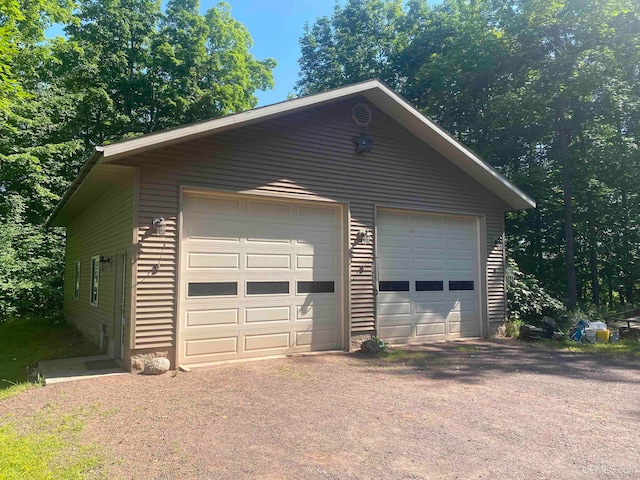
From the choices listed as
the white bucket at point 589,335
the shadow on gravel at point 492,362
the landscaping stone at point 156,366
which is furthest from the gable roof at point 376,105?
the shadow on gravel at point 492,362

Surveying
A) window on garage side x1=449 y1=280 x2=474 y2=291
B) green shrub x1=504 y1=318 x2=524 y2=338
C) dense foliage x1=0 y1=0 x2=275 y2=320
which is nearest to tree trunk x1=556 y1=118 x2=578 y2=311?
green shrub x1=504 y1=318 x2=524 y2=338

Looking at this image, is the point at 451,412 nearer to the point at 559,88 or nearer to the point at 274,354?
the point at 274,354

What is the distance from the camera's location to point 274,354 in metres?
8.03

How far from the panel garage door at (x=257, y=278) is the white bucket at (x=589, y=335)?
599 cm

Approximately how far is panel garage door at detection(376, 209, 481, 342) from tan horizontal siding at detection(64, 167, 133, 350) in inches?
190

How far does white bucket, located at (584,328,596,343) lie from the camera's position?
10.3 m

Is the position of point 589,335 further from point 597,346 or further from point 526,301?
point 526,301

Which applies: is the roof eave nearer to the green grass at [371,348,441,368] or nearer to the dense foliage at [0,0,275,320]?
the dense foliage at [0,0,275,320]

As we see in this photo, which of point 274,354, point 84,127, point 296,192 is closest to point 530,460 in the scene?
point 274,354

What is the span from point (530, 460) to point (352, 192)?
6011mm

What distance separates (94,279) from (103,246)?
4.48 ft

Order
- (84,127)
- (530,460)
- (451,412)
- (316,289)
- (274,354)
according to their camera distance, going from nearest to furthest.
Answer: (530,460), (451,412), (274,354), (316,289), (84,127)

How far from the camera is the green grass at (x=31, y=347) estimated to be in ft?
23.6

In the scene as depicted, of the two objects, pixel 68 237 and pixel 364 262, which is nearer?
pixel 364 262
